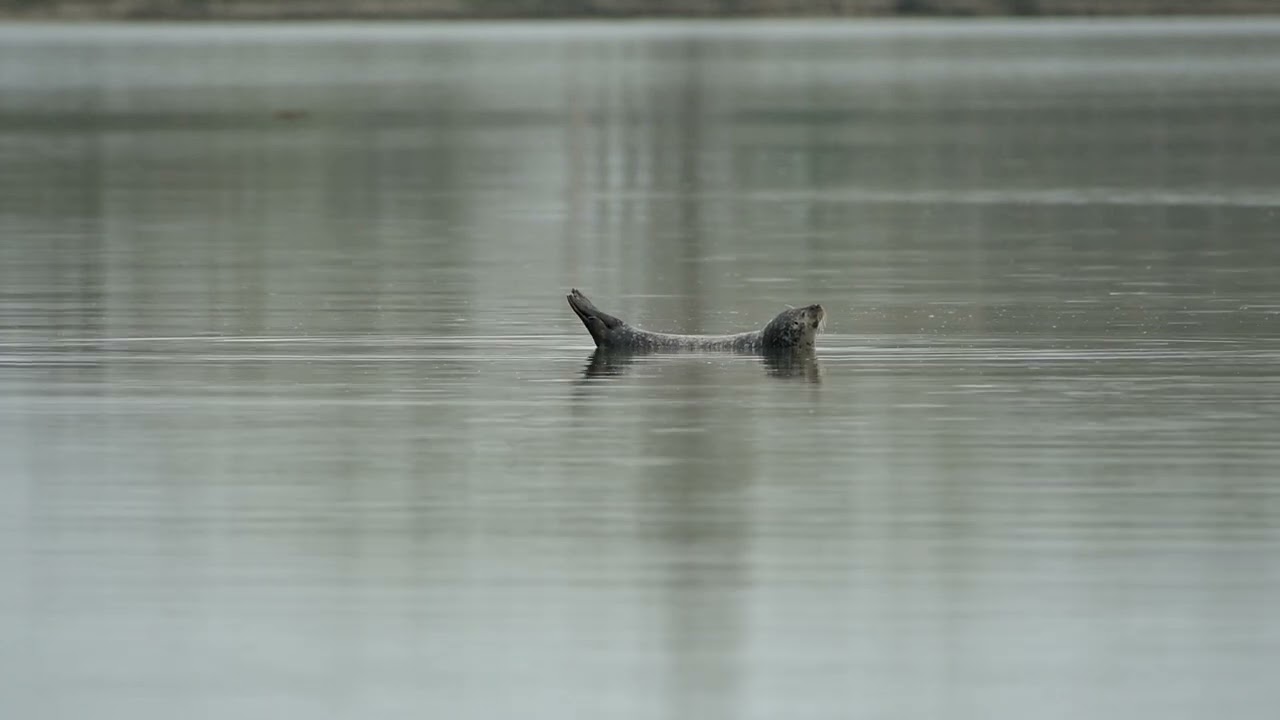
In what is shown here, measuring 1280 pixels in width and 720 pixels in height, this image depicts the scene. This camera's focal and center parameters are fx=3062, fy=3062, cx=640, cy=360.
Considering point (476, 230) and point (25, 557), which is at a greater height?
point (476, 230)

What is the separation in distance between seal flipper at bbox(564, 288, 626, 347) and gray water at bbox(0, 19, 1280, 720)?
169 mm

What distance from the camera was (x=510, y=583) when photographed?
36.3 feet

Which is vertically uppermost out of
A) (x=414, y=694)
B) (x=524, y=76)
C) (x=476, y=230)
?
(x=524, y=76)

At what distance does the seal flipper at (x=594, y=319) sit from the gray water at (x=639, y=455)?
0.17m

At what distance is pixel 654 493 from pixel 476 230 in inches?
679

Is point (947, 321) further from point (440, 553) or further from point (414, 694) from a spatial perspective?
point (414, 694)

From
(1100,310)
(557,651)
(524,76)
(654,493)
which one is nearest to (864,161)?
(1100,310)

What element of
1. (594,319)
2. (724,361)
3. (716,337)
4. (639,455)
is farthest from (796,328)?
(639,455)

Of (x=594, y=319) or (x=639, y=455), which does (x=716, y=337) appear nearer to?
(x=594, y=319)

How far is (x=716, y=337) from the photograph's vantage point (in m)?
18.5

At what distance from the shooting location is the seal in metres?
18.1

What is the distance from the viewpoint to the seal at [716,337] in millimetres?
18094

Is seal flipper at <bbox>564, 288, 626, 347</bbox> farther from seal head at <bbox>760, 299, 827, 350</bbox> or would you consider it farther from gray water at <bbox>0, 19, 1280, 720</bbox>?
seal head at <bbox>760, 299, 827, 350</bbox>

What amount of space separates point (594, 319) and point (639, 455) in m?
4.24
